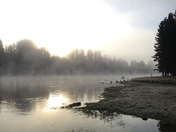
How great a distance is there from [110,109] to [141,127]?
10.1m

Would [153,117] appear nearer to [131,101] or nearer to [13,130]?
[131,101]

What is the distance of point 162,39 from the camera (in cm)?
8862

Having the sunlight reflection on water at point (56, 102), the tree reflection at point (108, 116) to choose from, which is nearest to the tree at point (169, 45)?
the sunlight reflection on water at point (56, 102)

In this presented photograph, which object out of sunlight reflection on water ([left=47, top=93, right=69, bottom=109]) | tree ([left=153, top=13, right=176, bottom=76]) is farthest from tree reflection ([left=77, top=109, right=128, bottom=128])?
tree ([left=153, top=13, right=176, bottom=76])

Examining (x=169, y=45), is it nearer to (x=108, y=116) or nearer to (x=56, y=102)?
(x=56, y=102)

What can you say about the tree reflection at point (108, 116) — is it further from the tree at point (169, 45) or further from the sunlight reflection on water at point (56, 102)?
the tree at point (169, 45)

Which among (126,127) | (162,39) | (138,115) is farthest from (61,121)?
(162,39)

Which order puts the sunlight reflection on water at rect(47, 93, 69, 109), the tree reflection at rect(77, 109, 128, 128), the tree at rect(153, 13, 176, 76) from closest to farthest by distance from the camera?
1. the tree reflection at rect(77, 109, 128, 128)
2. the sunlight reflection on water at rect(47, 93, 69, 109)
3. the tree at rect(153, 13, 176, 76)

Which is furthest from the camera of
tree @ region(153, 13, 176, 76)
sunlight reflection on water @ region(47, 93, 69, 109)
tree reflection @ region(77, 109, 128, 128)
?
tree @ region(153, 13, 176, 76)

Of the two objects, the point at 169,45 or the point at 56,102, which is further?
the point at 169,45

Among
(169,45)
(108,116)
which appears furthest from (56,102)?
(169,45)

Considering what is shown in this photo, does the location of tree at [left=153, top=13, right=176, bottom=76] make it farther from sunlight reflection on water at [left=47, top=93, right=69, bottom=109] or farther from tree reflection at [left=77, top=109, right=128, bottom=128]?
tree reflection at [left=77, top=109, right=128, bottom=128]

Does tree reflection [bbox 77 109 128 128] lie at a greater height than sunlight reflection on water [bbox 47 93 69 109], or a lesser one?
lesser

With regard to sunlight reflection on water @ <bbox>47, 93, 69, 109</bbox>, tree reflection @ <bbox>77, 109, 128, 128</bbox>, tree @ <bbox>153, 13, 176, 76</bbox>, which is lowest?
tree reflection @ <bbox>77, 109, 128, 128</bbox>
